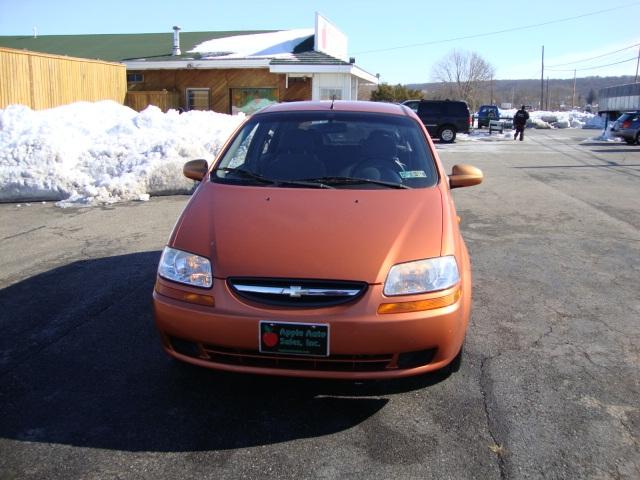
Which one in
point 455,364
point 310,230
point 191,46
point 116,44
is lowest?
point 455,364

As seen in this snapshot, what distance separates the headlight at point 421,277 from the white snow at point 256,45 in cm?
2180

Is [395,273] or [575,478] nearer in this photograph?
[575,478]

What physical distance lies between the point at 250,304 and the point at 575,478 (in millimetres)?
1702

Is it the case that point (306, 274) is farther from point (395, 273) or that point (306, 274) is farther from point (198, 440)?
point (198, 440)

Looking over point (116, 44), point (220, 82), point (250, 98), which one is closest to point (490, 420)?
point (250, 98)

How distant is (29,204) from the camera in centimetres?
954

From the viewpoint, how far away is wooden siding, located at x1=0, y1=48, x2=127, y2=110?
A: 623 inches

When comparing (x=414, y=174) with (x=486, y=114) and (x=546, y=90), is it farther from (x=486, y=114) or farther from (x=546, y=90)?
(x=546, y=90)

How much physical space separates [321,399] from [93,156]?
889cm

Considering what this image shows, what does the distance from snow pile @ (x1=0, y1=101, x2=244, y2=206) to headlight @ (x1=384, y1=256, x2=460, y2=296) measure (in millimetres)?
7645

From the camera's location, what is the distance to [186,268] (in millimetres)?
3174

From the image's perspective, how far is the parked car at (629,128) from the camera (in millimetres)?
25641

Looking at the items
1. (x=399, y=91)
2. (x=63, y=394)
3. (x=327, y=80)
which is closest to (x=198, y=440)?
(x=63, y=394)

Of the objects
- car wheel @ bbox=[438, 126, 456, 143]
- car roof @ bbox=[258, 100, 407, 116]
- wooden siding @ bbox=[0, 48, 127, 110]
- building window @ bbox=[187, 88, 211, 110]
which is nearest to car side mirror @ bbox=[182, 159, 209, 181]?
car roof @ bbox=[258, 100, 407, 116]
